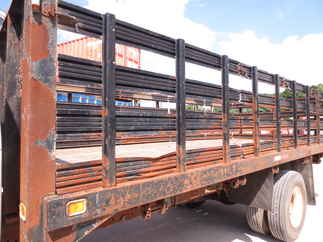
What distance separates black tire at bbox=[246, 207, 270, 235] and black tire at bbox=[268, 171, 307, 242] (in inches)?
4.3

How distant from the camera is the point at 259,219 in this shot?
330 centimetres

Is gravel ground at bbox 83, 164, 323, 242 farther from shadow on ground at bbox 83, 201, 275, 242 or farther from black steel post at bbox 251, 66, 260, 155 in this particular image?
black steel post at bbox 251, 66, 260, 155

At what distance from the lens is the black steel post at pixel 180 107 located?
1725 millimetres

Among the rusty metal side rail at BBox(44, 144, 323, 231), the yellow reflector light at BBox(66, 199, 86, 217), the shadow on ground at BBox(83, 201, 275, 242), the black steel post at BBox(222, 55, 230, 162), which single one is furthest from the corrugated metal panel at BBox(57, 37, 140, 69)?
the yellow reflector light at BBox(66, 199, 86, 217)

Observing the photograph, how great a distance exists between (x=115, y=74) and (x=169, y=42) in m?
0.53

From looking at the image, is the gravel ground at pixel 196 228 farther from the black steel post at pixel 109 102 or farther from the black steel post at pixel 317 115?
the black steel post at pixel 109 102

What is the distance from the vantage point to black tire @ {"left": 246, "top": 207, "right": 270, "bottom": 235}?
3.30m

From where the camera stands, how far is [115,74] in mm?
1380

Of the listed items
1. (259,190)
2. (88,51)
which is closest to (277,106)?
(259,190)

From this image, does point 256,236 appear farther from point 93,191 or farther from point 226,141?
point 93,191

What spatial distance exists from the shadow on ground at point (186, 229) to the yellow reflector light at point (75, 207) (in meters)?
2.56

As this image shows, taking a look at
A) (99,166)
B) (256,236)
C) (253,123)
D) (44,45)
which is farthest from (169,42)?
(256,236)

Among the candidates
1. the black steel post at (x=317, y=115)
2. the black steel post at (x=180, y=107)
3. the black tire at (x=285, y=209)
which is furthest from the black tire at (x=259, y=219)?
the black steel post at (x=180, y=107)

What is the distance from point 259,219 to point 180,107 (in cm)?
242
